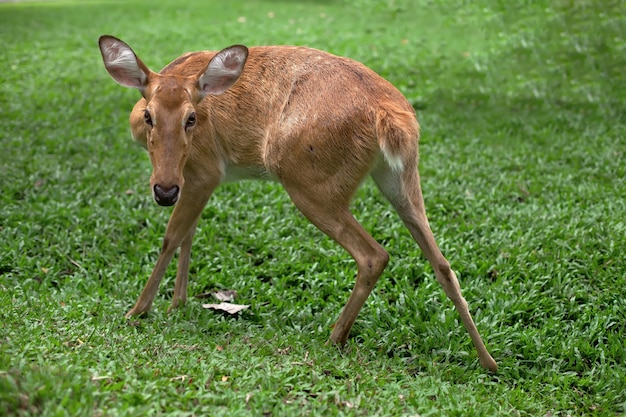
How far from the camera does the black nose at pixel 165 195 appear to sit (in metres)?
3.89

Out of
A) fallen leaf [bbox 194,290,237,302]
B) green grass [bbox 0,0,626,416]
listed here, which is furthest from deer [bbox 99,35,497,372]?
fallen leaf [bbox 194,290,237,302]

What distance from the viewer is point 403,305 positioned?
496cm

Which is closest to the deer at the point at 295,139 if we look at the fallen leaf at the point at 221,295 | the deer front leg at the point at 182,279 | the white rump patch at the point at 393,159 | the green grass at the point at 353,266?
the white rump patch at the point at 393,159

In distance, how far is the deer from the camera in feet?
13.4

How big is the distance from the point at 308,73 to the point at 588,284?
2.56 meters

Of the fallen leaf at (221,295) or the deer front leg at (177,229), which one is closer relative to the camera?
the deer front leg at (177,229)

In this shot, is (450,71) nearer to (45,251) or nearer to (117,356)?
(45,251)

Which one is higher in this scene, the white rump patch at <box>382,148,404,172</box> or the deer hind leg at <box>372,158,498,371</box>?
the white rump patch at <box>382,148,404,172</box>

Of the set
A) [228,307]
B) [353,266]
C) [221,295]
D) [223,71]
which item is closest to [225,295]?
[221,295]

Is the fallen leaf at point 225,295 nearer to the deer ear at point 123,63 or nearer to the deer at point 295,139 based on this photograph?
the deer at point 295,139

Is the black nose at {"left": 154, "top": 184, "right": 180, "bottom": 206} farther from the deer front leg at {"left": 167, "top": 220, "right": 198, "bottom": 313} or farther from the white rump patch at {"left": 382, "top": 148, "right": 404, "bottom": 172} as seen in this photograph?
the white rump patch at {"left": 382, "top": 148, "right": 404, "bottom": 172}

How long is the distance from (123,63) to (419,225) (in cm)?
199

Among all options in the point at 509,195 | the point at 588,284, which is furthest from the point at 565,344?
the point at 509,195

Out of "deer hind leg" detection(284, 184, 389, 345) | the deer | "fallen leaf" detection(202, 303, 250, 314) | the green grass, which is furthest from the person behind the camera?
"fallen leaf" detection(202, 303, 250, 314)
